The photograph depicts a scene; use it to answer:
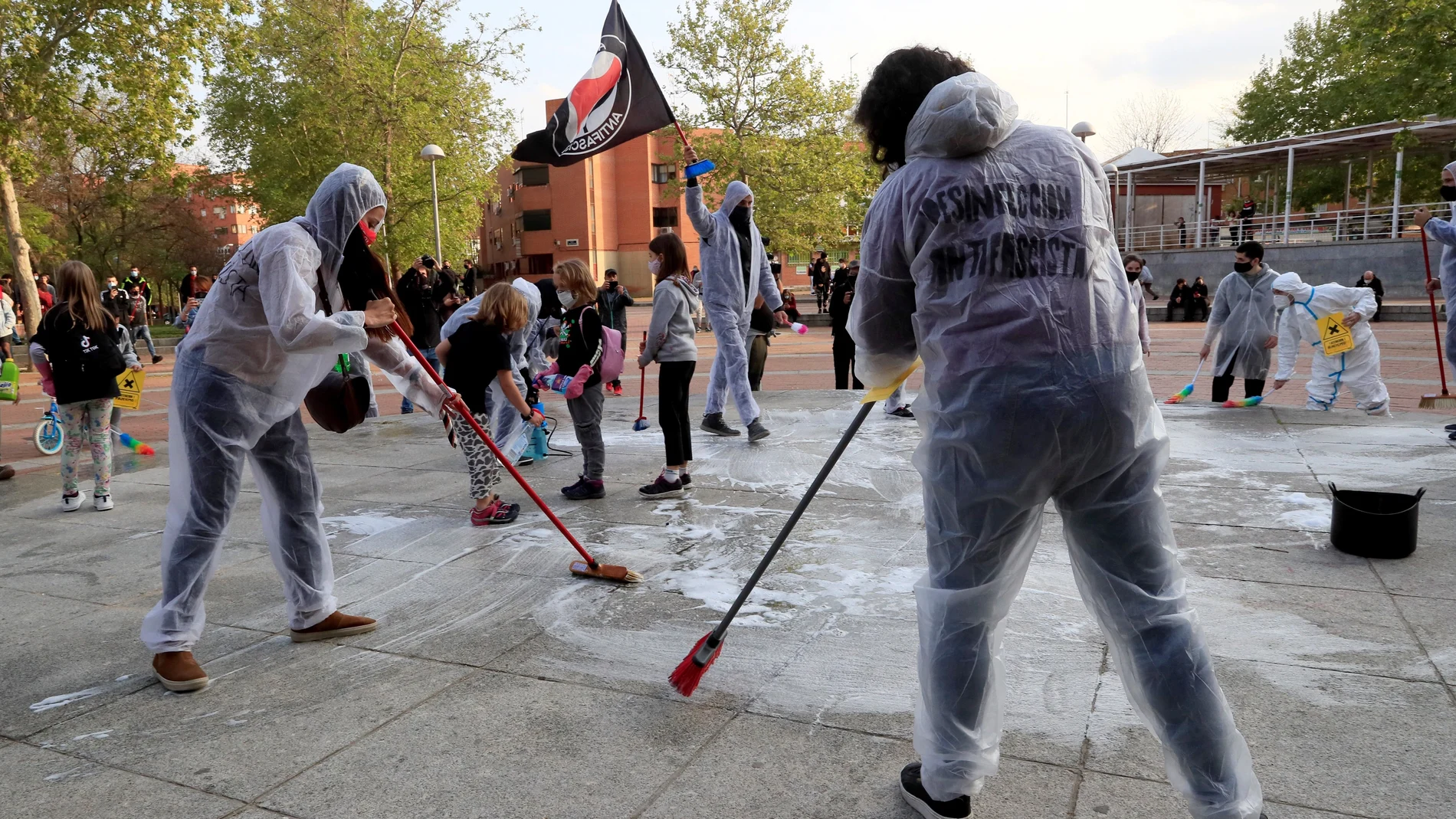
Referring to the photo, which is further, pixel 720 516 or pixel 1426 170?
pixel 1426 170

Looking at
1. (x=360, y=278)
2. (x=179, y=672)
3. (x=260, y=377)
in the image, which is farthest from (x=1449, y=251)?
(x=179, y=672)

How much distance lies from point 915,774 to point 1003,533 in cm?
70

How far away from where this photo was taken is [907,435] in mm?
7465

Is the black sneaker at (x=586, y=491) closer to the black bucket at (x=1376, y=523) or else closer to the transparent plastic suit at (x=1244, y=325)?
the black bucket at (x=1376, y=523)

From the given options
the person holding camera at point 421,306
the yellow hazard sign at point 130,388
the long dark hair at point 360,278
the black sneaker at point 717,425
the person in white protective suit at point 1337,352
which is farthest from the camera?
the person holding camera at point 421,306

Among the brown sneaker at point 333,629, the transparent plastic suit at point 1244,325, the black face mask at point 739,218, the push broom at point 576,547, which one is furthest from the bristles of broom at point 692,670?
the transparent plastic suit at point 1244,325

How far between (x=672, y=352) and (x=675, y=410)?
38 centimetres

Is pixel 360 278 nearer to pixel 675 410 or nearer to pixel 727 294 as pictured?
pixel 675 410

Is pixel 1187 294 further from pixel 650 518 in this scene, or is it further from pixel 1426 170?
pixel 650 518

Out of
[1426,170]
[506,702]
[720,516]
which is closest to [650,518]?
[720,516]

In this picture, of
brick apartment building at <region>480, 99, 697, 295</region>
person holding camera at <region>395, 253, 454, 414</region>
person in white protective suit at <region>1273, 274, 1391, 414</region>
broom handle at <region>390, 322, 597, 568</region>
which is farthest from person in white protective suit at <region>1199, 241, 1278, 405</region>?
brick apartment building at <region>480, 99, 697, 295</region>

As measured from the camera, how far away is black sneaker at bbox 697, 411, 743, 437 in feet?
25.5

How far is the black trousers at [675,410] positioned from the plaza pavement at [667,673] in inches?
15.2

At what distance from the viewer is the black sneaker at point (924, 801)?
2230mm
